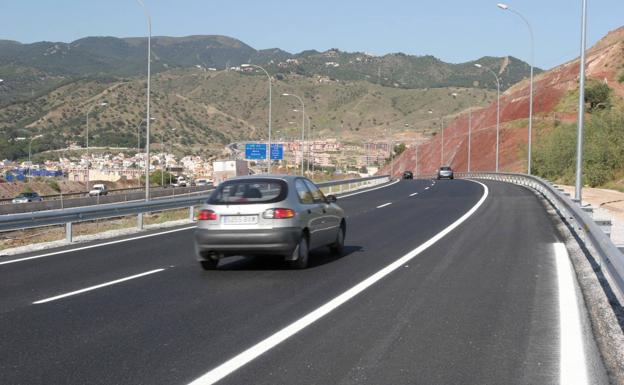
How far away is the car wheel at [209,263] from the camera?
1310 cm

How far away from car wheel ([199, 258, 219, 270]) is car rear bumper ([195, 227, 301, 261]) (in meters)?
0.40

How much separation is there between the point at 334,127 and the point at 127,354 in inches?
6831

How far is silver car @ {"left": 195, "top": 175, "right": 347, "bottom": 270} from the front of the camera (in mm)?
12508

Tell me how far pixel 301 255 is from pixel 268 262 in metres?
1.39

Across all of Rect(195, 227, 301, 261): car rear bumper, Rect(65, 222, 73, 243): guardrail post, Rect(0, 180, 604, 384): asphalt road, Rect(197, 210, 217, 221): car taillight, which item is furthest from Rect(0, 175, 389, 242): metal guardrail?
Rect(195, 227, 301, 261): car rear bumper

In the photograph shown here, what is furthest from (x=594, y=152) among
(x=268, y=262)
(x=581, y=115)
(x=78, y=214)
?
(x=268, y=262)

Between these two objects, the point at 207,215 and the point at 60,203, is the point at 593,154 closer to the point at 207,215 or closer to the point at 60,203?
the point at 60,203

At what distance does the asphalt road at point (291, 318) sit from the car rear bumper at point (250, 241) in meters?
0.38

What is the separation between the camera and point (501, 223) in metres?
21.7

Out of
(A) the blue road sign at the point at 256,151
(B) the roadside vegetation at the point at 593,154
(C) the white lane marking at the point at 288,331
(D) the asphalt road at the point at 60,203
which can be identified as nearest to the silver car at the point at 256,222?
(C) the white lane marking at the point at 288,331

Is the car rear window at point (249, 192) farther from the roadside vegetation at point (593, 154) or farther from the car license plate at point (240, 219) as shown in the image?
the roadside vegetation at point (593, 154)

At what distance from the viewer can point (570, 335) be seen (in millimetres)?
7871

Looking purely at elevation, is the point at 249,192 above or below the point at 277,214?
above

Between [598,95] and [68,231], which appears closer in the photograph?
[68,231]
